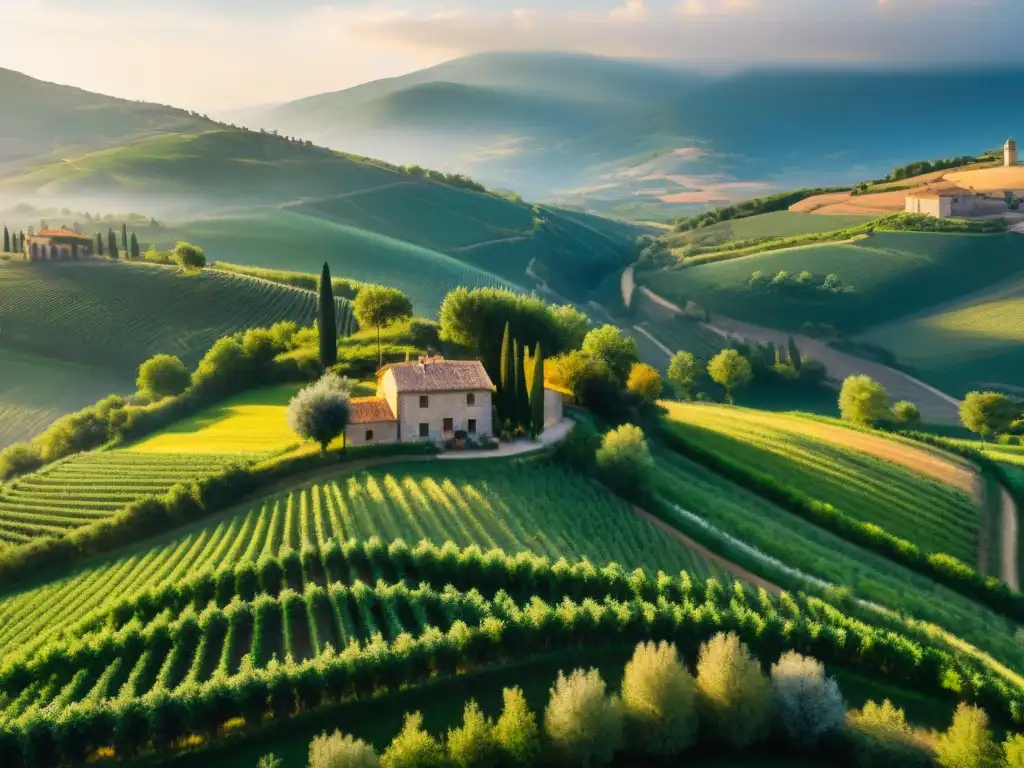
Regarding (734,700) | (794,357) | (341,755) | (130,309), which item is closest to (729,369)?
(794,357)

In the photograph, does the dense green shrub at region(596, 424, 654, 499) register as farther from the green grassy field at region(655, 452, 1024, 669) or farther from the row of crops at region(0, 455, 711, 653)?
the green grassy field at region(655, 452, 1024, 669)

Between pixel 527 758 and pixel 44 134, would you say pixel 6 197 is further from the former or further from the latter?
pixel 527 758

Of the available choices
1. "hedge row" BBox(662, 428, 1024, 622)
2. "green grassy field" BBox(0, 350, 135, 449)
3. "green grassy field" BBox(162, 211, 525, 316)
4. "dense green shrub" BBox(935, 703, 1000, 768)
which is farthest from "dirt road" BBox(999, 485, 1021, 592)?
"green grassy field" BBox(162, 211, 525, 316)

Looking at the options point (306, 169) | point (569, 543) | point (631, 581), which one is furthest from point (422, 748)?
point (306, 169)

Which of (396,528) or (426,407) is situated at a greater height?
(426,407)

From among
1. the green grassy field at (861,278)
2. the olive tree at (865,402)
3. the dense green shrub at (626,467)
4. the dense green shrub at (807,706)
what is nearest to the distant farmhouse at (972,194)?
the green grassy field at (861,278)

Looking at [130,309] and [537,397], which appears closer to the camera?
[537,397]

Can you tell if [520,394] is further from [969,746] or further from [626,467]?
[969,746]
